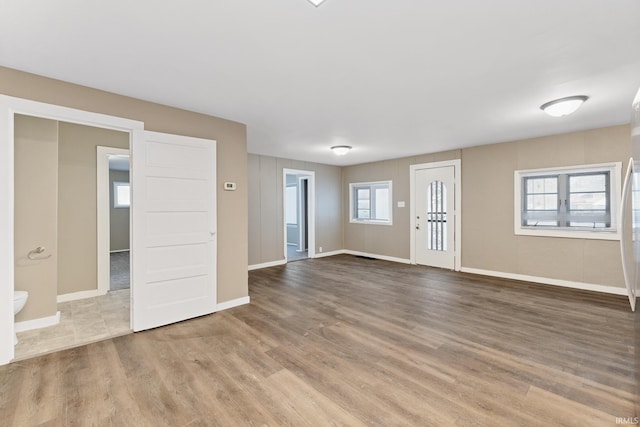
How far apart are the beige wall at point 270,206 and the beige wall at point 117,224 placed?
16.6 ft

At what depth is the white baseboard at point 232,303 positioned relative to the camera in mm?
3555

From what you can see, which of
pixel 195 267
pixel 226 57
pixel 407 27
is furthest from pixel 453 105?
pixel 195 267

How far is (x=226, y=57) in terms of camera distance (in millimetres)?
2180

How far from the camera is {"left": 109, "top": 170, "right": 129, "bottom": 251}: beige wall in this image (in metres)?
8.20

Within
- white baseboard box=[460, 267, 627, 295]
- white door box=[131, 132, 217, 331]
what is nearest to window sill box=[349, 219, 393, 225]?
white baseboard box=[460, 267, 627, 295]

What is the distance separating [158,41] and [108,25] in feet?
0.92

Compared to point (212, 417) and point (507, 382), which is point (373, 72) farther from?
point (212, 417)

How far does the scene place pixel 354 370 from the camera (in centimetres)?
222

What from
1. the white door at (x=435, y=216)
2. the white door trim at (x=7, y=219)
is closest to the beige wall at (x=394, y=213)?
the white door at (x=435, y=216)

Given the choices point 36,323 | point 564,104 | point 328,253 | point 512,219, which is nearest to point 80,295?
point 36,323

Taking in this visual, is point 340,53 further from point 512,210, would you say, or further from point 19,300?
point 512,210

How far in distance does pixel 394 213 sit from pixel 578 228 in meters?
3.29

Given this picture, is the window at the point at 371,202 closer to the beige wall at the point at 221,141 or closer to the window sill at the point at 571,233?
the window sill at the point at 571,233

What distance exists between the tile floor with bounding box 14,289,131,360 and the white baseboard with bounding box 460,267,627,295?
5609 millimetres
